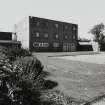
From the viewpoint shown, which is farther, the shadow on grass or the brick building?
the brick building

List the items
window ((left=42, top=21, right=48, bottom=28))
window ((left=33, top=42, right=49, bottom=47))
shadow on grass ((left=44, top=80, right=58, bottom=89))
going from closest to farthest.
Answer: shadow on grass ((left=44, top=80, right=58, bottom=89)) < window ((left=33, top=42, right=49, bottom=47)) < window ((left=42, top=21, right=48, bottom=28))

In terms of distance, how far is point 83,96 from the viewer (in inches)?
272

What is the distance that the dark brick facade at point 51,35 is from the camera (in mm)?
45444

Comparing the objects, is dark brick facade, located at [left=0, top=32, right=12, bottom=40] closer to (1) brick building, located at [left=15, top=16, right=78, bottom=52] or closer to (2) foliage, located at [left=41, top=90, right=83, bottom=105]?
(1) brick building, located at [left=15, top=16, right=78, bottom=52]

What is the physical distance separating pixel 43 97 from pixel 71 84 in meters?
2.76

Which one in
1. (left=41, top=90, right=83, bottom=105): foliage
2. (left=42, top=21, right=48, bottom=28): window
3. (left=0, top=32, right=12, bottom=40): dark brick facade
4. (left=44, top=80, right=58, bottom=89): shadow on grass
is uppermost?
(left=42, top=21, right=48, bottom=28): window

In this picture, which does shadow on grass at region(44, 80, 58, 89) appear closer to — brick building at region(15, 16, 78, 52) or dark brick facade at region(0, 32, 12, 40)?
brick building at region(15, 16, 78, 52)

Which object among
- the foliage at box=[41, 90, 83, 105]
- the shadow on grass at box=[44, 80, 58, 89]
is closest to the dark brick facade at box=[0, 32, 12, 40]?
the shadow on grass at box=[44, 80, 58, 89]

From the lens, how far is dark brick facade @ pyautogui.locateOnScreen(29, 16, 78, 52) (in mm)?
45444

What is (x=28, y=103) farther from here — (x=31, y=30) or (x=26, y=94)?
(x=31, y=30)

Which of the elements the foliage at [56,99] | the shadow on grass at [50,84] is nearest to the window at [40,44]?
the shadow on grass at [50,84]

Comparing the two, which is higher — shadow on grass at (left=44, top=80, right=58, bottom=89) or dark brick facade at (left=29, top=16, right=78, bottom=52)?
dark brick facade at (left=29, top=16, right=78, bottom=52)

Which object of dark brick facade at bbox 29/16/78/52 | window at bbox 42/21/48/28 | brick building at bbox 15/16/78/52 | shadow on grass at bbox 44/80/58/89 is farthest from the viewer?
window at bbox 42/21/48/28

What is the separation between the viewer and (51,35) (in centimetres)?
4997
